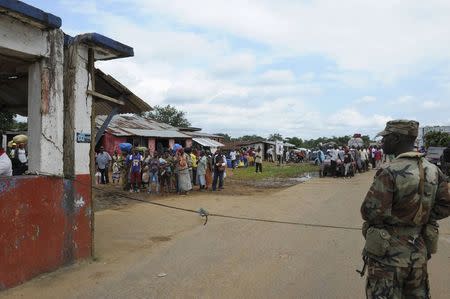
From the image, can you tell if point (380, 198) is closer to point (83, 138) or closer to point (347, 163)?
point (83, 138)

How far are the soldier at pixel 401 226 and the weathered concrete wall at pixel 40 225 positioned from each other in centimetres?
424

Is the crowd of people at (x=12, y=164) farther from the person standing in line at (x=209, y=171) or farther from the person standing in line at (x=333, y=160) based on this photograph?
the person standing in line at (x=333, y=160)

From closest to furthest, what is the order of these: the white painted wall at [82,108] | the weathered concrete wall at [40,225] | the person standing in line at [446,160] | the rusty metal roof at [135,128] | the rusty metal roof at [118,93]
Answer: the weathered concrete wall at [40,225] < the white painted wall at [82,108] < the rusty metal roof at [118,93] < the person standing in line at [446,160] < the rusty metal roof at [135,128]

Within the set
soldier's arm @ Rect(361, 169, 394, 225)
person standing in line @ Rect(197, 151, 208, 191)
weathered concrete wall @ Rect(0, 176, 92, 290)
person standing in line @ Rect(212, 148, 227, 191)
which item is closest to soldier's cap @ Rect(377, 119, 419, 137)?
soldier's arm @ Rect(361, 169, 394, 225)

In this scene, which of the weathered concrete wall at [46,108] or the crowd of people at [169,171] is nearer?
the weathered concrete wall at [46,108]

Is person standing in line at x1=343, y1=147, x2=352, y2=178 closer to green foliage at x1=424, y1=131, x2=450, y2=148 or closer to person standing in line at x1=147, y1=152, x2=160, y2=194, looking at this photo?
person standing in line at x1=147, y1=152, x2=160, y2=194

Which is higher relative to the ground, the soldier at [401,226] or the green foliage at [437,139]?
the green foliage at [437,139]

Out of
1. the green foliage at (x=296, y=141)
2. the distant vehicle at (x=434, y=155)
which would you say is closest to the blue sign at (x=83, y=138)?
the distant vehicle at (x=434, y=155)

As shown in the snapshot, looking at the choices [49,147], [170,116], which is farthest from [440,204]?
[170,116]

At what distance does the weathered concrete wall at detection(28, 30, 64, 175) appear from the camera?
20.8 ft

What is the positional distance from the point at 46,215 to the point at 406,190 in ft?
15.5

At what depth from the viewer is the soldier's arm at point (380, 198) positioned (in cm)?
339

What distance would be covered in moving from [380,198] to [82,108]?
193 inches

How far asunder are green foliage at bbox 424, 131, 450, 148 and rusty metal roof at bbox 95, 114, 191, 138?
1877 centimetres
